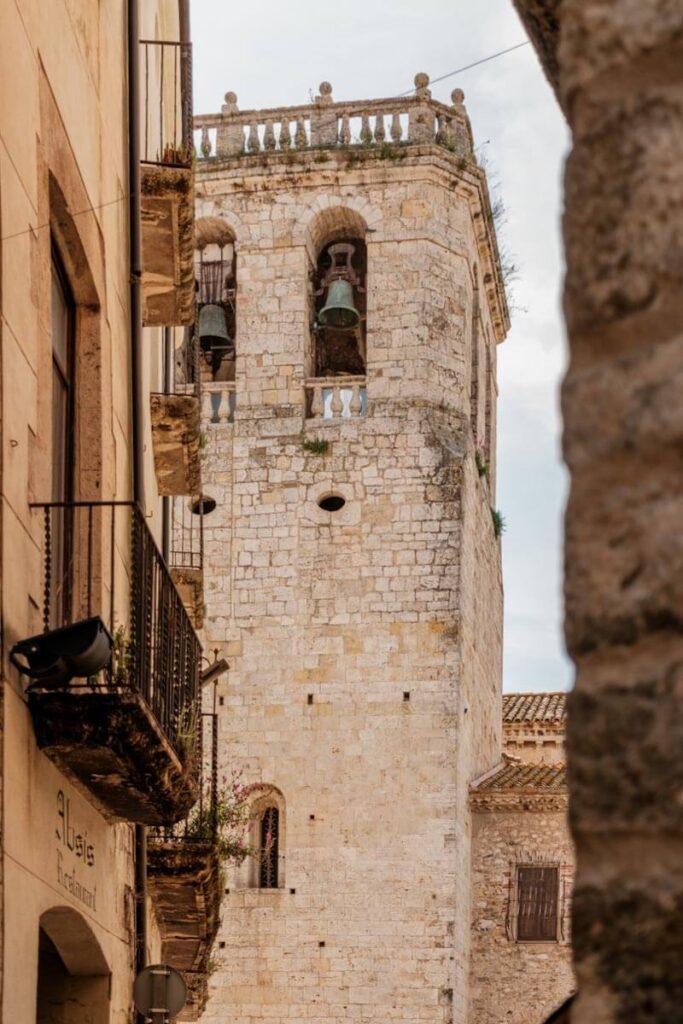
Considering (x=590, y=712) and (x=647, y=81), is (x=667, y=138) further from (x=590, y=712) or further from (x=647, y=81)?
(x=590, y=712)

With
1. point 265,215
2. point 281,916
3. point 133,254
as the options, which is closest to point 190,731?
point 133,254

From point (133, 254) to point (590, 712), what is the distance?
8.68 meters

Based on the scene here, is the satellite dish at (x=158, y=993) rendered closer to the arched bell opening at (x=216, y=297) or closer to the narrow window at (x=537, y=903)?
the narrow window at (x=537, y=903)

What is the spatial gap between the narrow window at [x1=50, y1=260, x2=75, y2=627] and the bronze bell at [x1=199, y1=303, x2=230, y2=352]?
60.8 ft

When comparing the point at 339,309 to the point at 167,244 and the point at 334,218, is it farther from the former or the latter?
the point at 167,244

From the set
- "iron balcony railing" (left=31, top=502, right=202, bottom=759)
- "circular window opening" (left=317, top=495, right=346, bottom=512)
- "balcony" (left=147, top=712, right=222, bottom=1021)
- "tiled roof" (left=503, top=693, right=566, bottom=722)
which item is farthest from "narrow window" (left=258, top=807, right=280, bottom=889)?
"iron balcony railing" (left=31, top=502, right=202, bottom=759)

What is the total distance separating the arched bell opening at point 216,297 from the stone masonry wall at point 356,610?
40 centimetres

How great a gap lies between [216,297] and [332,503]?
3.73 m

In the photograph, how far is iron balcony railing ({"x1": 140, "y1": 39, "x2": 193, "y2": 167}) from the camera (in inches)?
454

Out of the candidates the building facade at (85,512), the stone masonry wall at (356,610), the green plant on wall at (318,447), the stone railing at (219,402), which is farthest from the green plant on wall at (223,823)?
the stone railing at (219,402)

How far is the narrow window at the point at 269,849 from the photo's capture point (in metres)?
25.5

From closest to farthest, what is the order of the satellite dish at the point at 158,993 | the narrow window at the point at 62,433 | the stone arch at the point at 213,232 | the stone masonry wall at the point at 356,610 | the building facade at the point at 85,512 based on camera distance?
the building facade at the point at 85,512 → the narrow window at the point at 62,433 → the satellite dish at the point at 158,993 → the stone masonry wall at the point at 356,610 → the stone arch at the point at 213,232

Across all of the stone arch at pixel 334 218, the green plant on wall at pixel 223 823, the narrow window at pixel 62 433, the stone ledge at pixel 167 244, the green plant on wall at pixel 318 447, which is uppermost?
the stone arch at pixel 334 218

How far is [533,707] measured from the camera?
3344 centimetres
